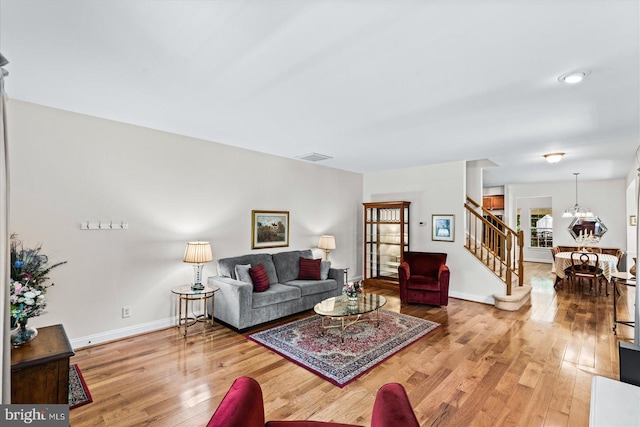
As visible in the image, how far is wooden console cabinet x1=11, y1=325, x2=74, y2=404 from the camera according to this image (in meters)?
1.63

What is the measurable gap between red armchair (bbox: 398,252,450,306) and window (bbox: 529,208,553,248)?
271 inches

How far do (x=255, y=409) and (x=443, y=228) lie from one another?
5.36 metres

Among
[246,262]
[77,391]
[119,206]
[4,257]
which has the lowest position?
[77,391]

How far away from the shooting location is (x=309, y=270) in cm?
504

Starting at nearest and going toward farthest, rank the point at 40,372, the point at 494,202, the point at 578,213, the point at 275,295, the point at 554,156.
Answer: the point at 40,372
the point at 275,295
the point at 554,156
the point at 578,213
the point at 494,202

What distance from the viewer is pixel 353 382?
268 centimetres

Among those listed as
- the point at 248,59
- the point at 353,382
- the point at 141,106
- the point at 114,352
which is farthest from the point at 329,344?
the point at 141,106

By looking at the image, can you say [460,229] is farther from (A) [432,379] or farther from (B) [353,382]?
(B) [353,382]

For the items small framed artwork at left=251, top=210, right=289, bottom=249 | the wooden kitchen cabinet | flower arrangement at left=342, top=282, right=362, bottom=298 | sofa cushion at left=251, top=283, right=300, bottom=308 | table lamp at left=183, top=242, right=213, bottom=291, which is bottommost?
sofa cushion at left=251, top=283, right=300, bottom=308

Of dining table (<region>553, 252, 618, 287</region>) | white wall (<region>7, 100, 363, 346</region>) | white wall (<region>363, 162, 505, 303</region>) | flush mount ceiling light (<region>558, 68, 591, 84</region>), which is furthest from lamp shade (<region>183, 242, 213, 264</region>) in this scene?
dining table (<region>553, 252, 618, 287</region>)

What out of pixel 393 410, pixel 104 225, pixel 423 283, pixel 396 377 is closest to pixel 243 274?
pixel 104 225

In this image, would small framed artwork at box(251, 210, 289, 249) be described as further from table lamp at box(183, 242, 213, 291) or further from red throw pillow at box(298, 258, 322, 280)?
table lamp at box(183, 242, 213, 291)

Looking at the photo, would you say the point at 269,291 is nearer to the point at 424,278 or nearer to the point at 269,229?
the point at 269,229

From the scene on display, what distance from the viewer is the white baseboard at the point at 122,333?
131 inches
